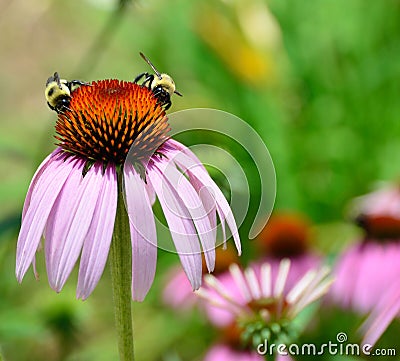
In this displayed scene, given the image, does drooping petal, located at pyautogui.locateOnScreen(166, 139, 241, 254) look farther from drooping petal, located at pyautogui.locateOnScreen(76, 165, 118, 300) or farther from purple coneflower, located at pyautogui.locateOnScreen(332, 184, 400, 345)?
purple coneflower, located at pyautogui.locateOnScreen(332, 184, 400, 345)

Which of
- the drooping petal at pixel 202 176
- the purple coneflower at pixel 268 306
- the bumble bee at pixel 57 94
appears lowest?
the purple coneflower at pixel 268 306

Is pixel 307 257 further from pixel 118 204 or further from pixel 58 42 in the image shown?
pixel 58 42

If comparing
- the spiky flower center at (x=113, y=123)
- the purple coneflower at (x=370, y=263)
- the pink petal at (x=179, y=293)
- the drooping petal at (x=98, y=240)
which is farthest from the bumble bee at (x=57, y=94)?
the pink petal at (x=179, y=293)

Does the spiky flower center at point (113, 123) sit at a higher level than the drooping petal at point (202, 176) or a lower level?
higher

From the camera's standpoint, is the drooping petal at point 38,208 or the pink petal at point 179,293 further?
the pink petal at point 179,293

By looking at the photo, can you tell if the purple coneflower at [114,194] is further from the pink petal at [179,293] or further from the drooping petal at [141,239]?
the pink petal at [179,293]

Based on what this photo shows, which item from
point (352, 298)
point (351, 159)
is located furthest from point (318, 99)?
point (352, 298)

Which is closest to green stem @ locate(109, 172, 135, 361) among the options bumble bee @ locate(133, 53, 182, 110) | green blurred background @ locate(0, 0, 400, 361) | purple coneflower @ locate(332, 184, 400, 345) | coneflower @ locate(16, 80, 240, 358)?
coneflower @ locate(16, 80, 240, 358)
